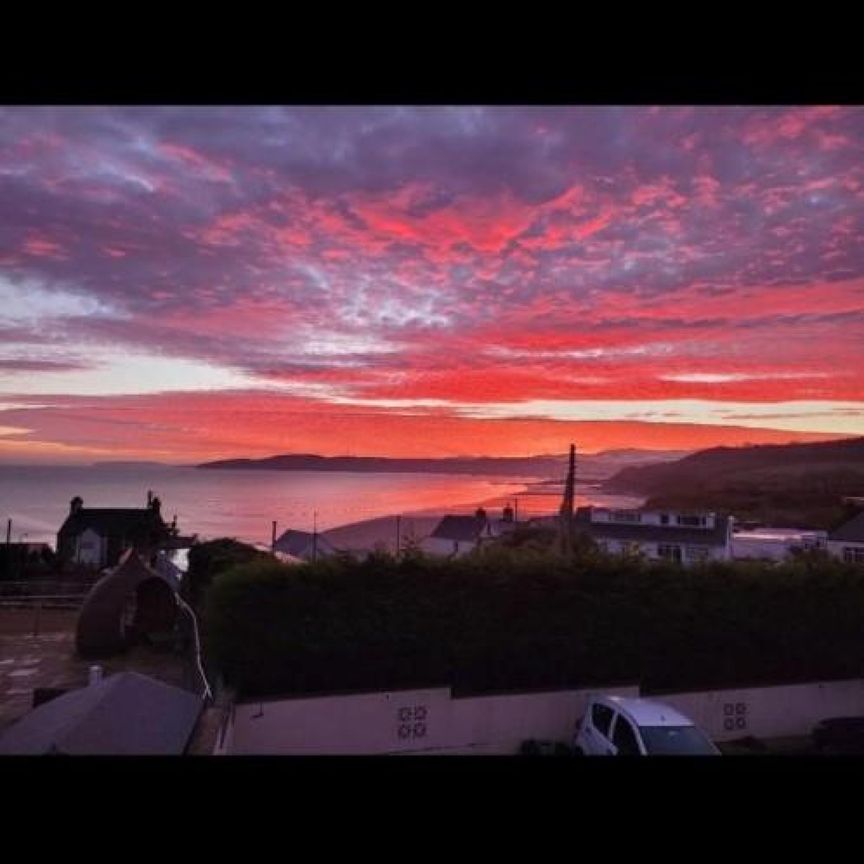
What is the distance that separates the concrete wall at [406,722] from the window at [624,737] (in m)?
→ 1.40

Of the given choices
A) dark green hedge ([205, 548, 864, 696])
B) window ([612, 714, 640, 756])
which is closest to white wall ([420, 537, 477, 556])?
dark green hedge ([205, 548, 864, 696])

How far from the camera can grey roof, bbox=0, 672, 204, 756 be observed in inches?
178

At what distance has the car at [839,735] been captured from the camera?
8.09 m

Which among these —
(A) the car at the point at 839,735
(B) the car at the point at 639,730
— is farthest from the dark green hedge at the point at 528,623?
(B) the car at the point at 639,730

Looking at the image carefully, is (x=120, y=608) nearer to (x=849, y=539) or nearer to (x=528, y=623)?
(x=528, y=623)

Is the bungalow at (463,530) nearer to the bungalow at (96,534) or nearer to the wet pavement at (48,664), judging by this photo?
the bungalow at (96,534)

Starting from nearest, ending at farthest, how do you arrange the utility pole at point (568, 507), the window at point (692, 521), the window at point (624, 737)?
1. the window at point (624, 737)
2. the utility pole at point (568, 507)
3. the window at point (692, 521)

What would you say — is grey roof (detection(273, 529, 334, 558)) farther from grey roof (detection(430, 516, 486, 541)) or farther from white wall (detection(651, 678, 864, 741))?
white wall (detection(651, 678, 864, 741))

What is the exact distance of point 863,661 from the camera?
9250 mm

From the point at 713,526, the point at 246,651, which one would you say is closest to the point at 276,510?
the point at 713,526

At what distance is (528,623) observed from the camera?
838 cm
